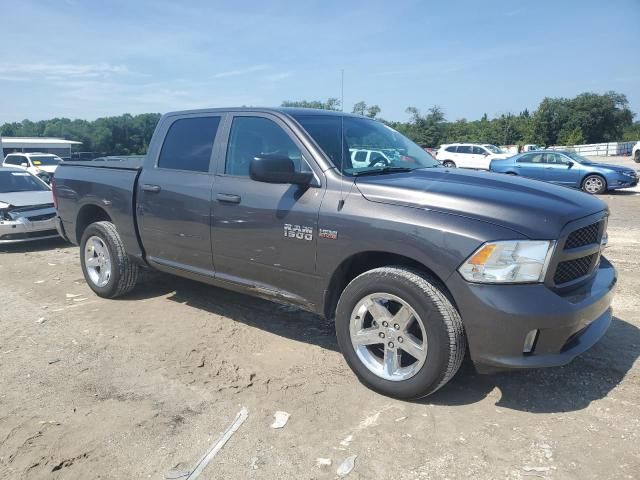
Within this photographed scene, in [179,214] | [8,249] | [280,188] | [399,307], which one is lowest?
[8,249]

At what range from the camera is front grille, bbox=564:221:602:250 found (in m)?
3.00

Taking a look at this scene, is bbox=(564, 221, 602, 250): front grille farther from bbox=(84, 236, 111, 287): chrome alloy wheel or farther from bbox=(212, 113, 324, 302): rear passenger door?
bbox=(84, 236, 111, 287): chrome alloy wheel

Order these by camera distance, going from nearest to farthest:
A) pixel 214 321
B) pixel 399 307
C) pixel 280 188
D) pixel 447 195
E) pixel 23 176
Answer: pixel 447 195 → pixel 399 307 → pixel 280 188 → pixel 214 321 → pixel 23 176

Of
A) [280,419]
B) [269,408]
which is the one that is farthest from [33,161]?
[280,419]

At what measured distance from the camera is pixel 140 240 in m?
4.97

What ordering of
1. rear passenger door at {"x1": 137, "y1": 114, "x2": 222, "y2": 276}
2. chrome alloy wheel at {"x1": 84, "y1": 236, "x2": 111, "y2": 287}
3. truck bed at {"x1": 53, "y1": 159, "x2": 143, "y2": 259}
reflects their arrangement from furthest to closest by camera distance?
chrome alloy wheel at {"x1": 84, "y1": 236, "x2": 111, "y2": 287}
truck bed at {"x1": 53, "y1": 159, "x2": 143, "y2": 259}
rear passenger door at {"x1": 137, "y1": 114, "x2": 222, "y2": 276}

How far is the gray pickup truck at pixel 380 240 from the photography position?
285cm

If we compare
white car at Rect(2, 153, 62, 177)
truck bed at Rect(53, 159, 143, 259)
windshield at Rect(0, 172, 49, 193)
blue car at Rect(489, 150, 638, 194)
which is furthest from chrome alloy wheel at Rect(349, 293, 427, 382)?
white car at Rect(2, 153, 62, 177)

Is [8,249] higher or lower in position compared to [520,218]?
lower

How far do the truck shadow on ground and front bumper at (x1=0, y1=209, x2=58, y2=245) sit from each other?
5.09m

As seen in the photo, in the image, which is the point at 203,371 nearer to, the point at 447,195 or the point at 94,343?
the point at 94,343

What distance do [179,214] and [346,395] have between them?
218 centimetres

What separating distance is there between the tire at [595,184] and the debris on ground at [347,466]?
16932mm

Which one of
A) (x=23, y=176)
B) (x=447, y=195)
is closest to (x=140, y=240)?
(x=447, y=195)
